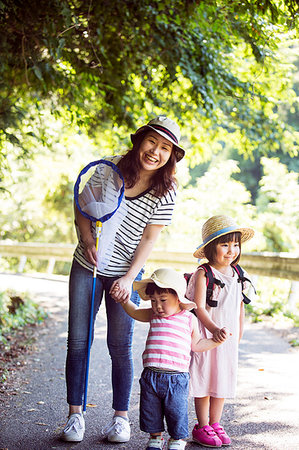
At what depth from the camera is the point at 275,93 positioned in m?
10.2

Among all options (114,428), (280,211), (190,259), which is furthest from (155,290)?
(280,211)

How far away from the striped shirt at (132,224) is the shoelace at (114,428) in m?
0.97

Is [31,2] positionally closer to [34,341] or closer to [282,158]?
[34,341]

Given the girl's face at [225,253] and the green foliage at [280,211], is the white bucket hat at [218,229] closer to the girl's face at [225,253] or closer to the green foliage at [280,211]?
the girl's face at [225,253]

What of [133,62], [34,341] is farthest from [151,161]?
[133,62]

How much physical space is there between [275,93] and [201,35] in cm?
294

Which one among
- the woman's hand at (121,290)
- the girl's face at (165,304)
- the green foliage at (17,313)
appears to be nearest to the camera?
the girl's face at (165,304)

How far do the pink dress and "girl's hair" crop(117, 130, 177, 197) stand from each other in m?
0.63

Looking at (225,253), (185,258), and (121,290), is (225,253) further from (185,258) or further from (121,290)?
(185,258)

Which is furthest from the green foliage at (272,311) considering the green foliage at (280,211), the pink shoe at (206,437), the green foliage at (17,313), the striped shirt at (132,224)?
the green foliage at (280,211)

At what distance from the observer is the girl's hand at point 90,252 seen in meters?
3.62

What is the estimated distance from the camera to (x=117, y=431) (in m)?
3.62

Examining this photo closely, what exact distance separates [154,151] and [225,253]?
0.85m

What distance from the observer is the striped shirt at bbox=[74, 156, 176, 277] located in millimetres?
3697
